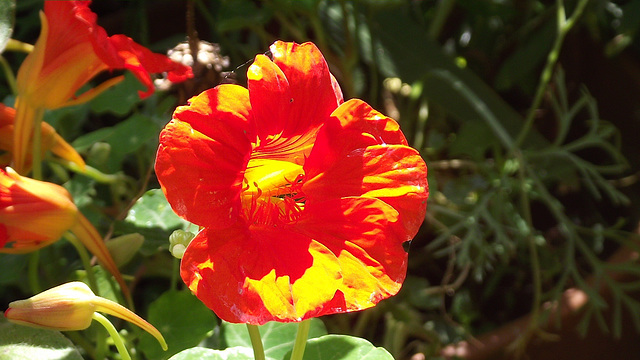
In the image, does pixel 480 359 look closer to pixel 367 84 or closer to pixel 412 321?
pixel 412 321

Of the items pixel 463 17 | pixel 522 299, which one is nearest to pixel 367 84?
pixel 463 17

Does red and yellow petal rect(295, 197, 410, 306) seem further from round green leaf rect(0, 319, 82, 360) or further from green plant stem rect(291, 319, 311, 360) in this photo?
round green leaf rect(0, 319, 82, 360)

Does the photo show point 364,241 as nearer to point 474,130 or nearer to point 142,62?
point 142,62

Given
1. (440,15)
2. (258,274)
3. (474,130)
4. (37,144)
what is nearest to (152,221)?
(37,144)

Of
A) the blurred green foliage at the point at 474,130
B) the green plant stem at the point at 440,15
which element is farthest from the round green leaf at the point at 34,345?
the green plant stem at the point at 440,15

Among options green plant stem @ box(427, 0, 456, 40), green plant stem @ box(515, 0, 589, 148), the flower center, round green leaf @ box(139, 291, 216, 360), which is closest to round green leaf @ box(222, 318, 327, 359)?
round green leaf @ box(139, 291, 216, 360)
